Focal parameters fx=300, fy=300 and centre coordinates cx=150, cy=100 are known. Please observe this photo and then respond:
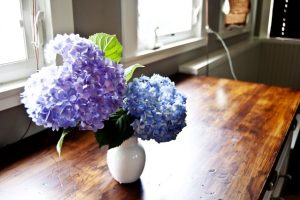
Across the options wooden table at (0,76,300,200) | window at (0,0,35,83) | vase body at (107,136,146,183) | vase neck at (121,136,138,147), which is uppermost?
window at (0,0,35,83)

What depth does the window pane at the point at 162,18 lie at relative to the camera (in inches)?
60.2

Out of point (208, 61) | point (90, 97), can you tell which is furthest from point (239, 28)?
point (90, 97)

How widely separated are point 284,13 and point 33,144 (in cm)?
303

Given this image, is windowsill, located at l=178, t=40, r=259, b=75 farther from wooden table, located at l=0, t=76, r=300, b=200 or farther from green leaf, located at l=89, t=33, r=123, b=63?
green leaf, located at l=89, t=33, r=123, b=63

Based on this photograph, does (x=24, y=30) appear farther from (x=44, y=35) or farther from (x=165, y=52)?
(x=165, y=52)

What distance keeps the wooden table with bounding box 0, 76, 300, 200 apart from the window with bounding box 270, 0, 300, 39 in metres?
2.31

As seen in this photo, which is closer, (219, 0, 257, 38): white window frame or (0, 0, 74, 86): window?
(0, 0, 74, 86): window

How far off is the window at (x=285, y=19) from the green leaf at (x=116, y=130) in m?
3.03

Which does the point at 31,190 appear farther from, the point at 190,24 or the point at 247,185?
the point at 190,24

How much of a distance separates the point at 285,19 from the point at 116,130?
309 cm

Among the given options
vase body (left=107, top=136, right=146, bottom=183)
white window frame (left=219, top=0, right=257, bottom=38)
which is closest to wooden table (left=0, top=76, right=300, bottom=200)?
vase body (left=107, top=136, right=146, bottom=183)

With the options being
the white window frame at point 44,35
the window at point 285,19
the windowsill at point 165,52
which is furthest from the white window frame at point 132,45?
the window at point 285,19

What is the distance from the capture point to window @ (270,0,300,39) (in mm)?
3104

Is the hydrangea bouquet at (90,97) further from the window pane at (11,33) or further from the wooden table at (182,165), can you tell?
the window pane at (11,33)
